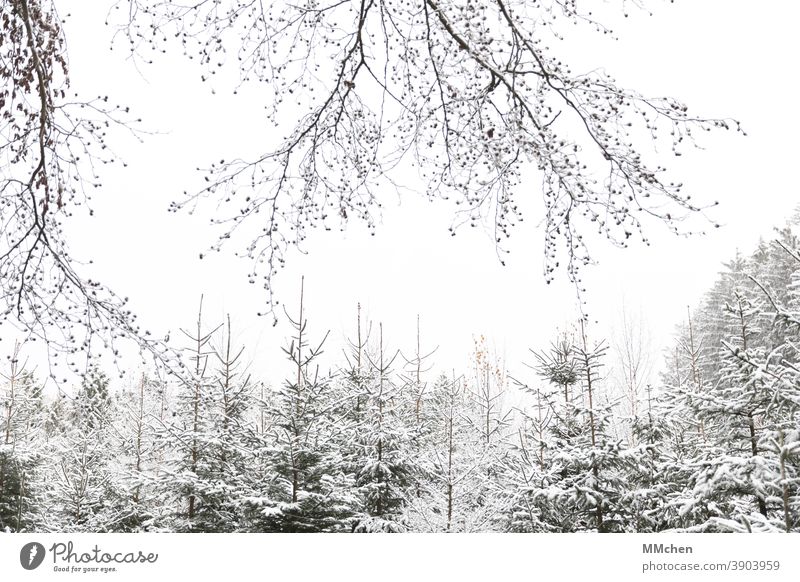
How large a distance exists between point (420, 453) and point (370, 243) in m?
1.76

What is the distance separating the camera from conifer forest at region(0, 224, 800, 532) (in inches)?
102

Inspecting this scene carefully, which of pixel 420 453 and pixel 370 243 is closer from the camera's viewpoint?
pixel 370 243

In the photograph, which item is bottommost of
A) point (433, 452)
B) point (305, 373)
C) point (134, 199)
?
point (433, 452)

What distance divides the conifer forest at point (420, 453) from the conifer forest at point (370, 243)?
0.03m

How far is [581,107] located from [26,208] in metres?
2.01

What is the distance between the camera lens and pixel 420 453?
4551mm

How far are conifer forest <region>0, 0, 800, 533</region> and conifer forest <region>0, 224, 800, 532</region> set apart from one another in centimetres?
3

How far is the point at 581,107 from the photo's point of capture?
1.88 metres

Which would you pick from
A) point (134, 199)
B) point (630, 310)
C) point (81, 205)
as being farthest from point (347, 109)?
point (630, 310)

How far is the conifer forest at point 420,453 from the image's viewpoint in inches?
102

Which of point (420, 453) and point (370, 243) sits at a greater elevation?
point (370, 243)

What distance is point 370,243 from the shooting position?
12.1ft

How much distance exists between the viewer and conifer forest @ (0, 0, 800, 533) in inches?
78.6
